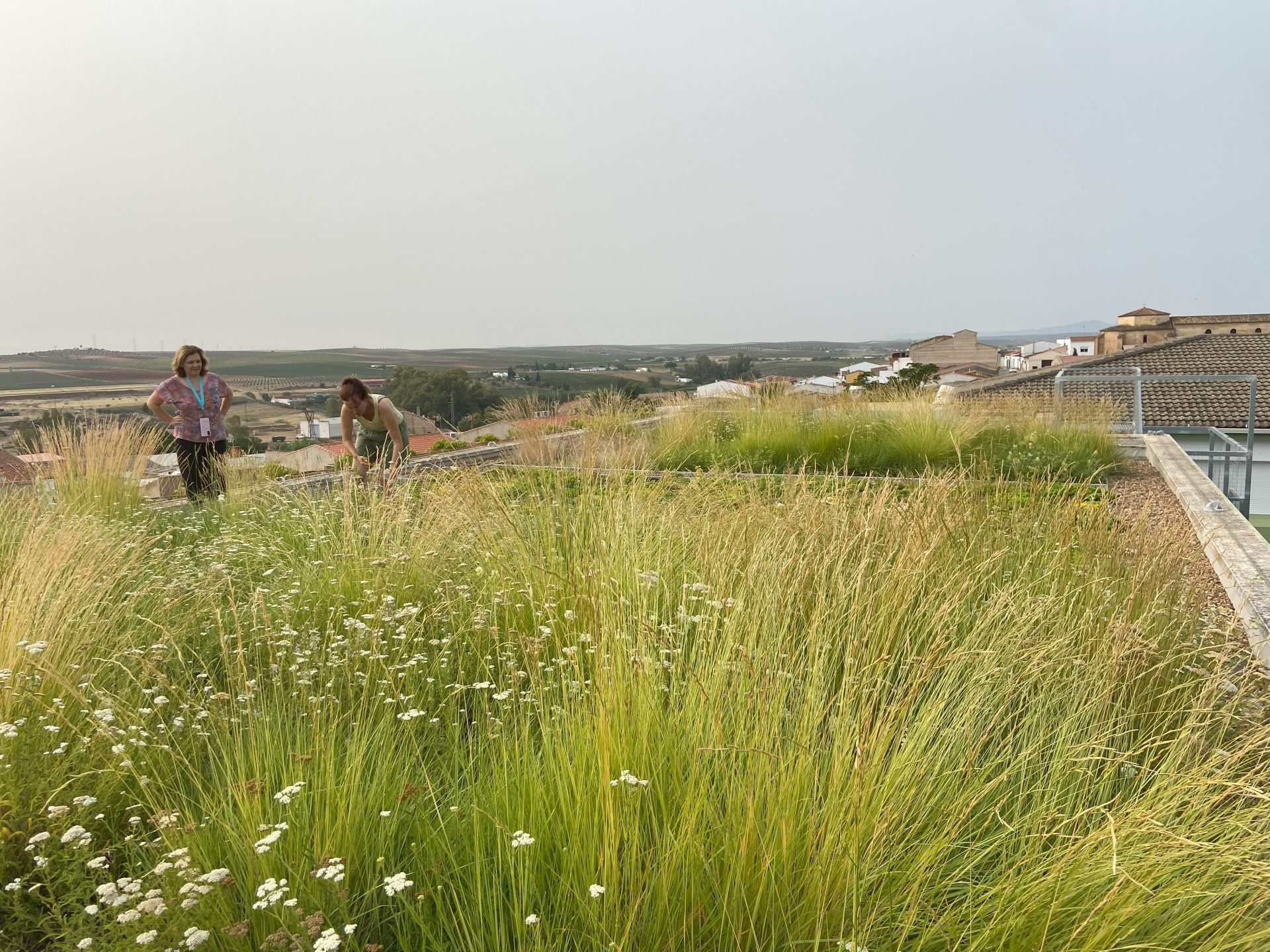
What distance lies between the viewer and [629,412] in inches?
506

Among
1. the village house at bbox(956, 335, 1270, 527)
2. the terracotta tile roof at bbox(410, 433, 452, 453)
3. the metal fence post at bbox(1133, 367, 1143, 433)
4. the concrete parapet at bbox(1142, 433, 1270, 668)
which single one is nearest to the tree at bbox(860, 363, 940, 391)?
the village house at bbox(956, 335, 1270, 527)

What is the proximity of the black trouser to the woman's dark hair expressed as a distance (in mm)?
1427

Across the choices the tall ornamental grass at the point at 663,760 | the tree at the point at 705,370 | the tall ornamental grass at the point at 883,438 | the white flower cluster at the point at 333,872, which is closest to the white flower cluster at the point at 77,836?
the tall ornamental grass at the point at 663,760

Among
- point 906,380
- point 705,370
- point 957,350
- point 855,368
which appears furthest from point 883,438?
point 957,350

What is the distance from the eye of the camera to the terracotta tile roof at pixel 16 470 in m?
7.29

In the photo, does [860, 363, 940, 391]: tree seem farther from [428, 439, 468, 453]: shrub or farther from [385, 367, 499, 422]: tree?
[428, 439, 468, 453]: shrub

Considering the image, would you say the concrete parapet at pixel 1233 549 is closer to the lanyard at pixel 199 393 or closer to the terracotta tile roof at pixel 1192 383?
the lanyard at pixel 199 393

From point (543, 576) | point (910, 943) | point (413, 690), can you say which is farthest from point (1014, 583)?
point (413, 690)

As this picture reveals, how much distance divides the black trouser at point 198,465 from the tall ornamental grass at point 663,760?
14.1ft

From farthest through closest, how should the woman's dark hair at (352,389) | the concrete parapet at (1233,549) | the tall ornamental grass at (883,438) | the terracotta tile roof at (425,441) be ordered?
the terracotta tile roof at (425,441) → the tall ornamental grass at (883,438) → the woman's dark hair at (352,389) → the concrete parapet at (1233,549)

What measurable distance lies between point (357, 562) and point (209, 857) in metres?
2.24

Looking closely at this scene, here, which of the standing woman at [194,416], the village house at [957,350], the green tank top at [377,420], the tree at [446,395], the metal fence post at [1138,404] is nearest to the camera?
the green tank top at [377,420]

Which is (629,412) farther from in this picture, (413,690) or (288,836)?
(288,836)

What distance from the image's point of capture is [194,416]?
791cm
